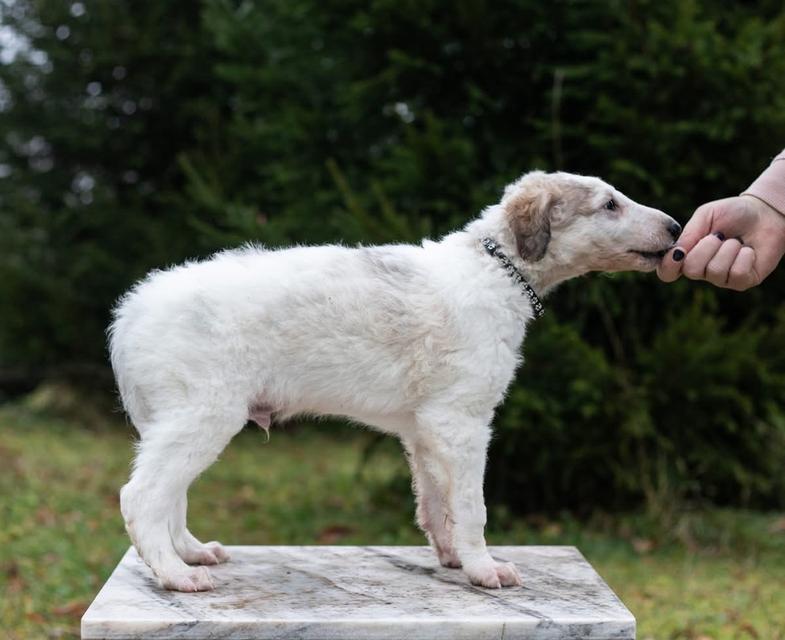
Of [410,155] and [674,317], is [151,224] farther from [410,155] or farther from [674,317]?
[674,317]

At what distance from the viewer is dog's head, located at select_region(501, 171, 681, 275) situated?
457 cm

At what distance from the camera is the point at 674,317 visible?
8.45 metres

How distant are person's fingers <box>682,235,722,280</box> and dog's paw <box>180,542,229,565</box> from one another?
2.74 meters

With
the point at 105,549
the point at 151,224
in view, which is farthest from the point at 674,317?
the point at 151,224

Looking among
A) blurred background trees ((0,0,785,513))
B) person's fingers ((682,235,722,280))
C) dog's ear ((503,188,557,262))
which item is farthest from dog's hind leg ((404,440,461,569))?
blurred background trees ((0,0,785,513))

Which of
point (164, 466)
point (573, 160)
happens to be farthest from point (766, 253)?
point (573, 160)

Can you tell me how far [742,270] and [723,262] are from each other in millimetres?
104

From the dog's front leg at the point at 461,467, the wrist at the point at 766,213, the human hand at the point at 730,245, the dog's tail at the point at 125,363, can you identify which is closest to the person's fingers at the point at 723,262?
the human hand at the point at 730,245

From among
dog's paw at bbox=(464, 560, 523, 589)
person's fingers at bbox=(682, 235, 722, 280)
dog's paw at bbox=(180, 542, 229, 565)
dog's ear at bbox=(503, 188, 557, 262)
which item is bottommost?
dog's paw at bbox=(180, 542, 229, 565)

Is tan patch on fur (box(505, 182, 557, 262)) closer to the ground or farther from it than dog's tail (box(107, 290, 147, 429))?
farther from it

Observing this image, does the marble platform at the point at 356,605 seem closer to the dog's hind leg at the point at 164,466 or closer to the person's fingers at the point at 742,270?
the dog's hind leg at the point at 164,466

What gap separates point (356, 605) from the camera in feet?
13.8

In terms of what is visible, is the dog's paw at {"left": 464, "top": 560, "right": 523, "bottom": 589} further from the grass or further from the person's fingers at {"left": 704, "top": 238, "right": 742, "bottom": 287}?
the grass

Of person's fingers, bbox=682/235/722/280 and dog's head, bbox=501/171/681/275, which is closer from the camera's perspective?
dog's head, bbox=501/171/681/275
